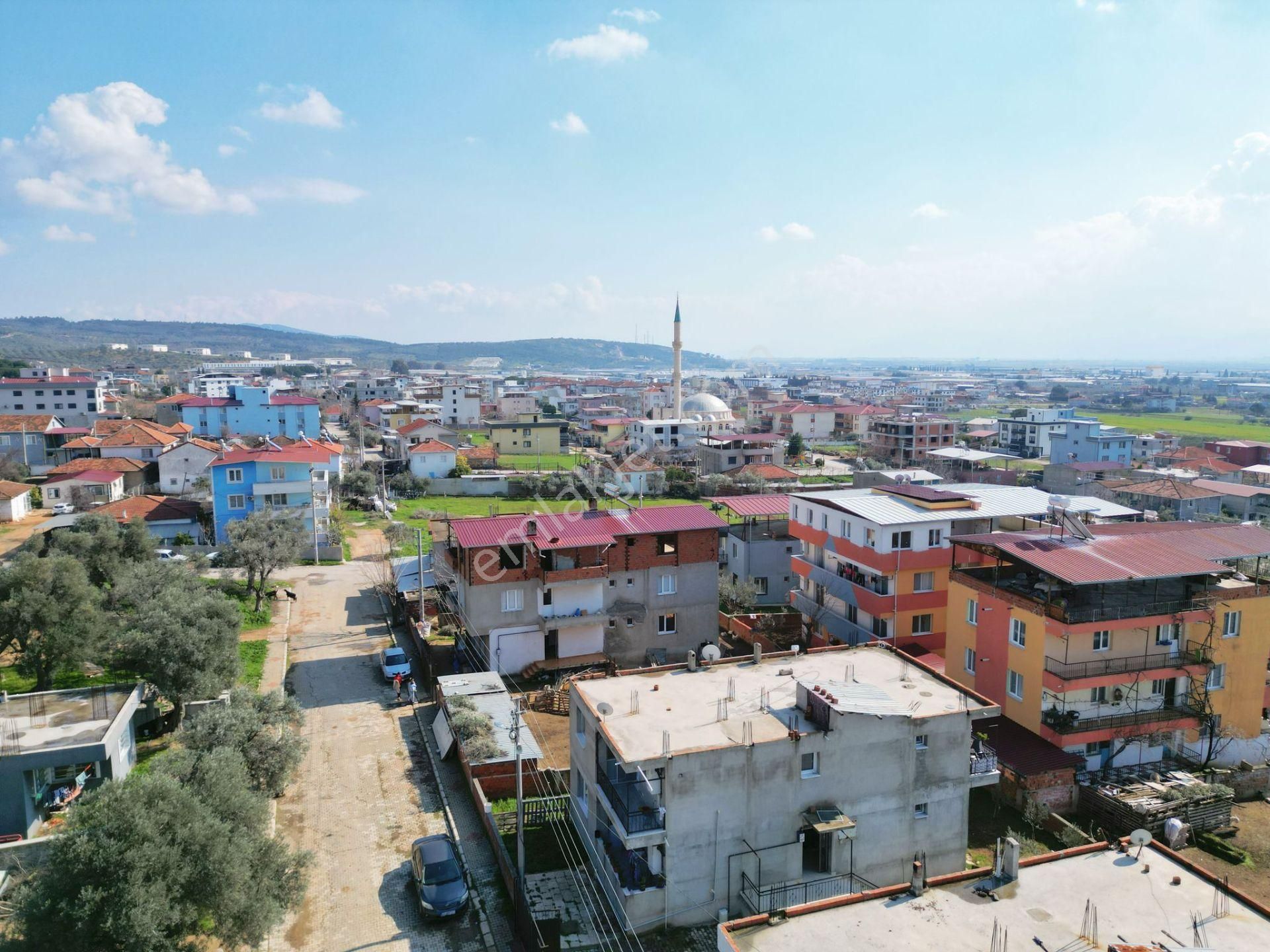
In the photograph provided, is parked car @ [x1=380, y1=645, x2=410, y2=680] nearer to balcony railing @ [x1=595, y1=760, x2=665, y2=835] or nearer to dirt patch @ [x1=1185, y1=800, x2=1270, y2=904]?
balcony railing @ [x1=595, y1=760, x2=665, y2=835]

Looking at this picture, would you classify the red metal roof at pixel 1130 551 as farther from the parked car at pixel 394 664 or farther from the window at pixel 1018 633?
the parked car at pixel 394 664

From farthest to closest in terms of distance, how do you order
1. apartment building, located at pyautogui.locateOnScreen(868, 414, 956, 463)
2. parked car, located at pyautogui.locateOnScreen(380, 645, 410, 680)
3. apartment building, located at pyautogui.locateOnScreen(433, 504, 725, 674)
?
1. apartment building, located at pyautogui.locateOnScreen(868, 414, 956, 463)
2. parked car, located at pyautogui.locateOnScreen(380, 645, 410, 680)
3. apartment building, located at pyautogui.locateOnScreen(433, 504, 725, 674)

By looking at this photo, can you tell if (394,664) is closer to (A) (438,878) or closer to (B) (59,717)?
(B) (59,717)

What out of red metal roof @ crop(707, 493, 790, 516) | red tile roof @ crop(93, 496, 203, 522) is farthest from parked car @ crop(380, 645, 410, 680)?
red tile roof @ crop(93, 496, 203, 522)

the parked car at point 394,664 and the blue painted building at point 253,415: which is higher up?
the blue painted building at point 253,415

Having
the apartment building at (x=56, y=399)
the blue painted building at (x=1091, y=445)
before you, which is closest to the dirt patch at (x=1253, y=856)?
the blue painted building at (x=1091, y=445)

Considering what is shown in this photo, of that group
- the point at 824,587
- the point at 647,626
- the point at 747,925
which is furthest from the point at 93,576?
the point at 747,925

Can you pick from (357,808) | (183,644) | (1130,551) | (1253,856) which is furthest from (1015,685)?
(183,644)
